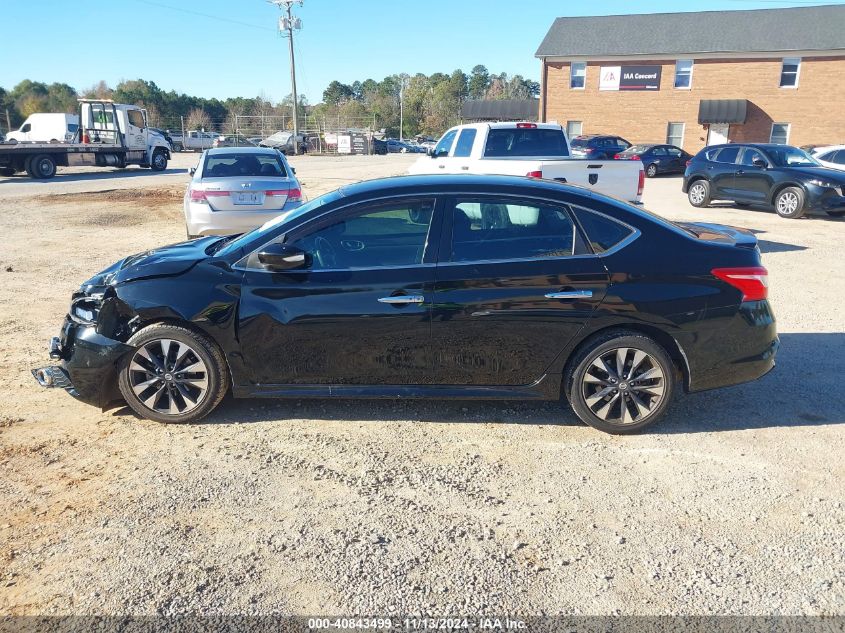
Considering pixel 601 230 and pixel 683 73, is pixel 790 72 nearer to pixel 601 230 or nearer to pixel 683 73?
pixel 683 73

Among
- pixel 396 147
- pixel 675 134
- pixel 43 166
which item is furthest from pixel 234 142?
pixel 675 134

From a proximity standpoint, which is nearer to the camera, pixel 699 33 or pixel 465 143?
pixel 465 143

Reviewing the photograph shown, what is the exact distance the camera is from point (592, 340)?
176 inches

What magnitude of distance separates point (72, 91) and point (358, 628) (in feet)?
356

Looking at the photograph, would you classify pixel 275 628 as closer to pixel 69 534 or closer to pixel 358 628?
pixel 358 628

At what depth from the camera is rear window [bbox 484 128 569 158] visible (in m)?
11.1

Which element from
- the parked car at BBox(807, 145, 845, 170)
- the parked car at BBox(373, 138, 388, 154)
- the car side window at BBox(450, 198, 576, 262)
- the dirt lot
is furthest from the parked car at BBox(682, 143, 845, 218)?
the parked car at BBox(373, 138, 388, 154)

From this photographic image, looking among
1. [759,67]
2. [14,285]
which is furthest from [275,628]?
[759,67]

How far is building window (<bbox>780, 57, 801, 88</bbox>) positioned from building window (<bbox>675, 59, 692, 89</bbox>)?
4715 mm

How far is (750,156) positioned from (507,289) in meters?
14.2

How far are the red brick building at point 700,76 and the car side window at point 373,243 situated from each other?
125 feet

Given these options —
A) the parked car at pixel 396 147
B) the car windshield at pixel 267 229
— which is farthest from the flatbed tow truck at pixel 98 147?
the parked car at pixel 396 147

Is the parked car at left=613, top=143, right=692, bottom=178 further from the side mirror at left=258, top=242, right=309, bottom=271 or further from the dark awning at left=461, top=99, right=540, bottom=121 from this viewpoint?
the side mirror at left=258, top=242, right=309, bottom=271

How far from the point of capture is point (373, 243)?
15.3ft
